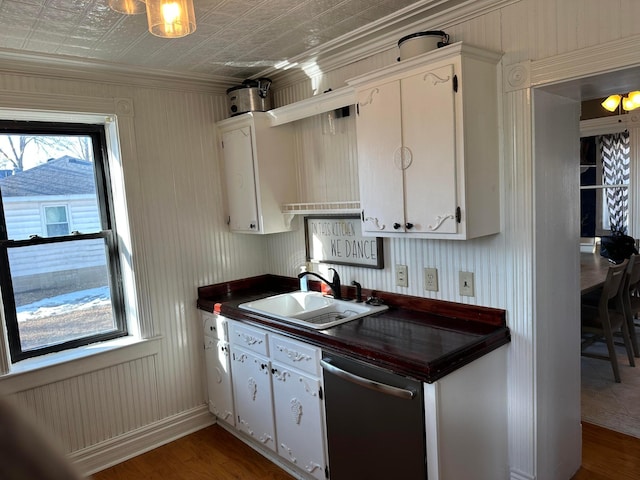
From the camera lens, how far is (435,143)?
2098 mm

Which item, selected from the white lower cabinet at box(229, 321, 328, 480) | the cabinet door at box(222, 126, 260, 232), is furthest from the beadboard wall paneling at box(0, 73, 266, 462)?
the white lower cabinet at box(229, 321, 328, 480)

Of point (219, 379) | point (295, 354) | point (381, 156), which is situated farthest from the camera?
point (219, 379)

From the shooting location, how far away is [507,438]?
2.28 meters

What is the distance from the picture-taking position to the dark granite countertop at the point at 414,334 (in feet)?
6.24

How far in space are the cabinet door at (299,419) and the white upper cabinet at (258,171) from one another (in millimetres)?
1071

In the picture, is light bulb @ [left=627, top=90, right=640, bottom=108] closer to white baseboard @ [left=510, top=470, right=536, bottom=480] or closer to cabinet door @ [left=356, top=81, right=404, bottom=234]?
cabinet door @ [left=356, top=81, right=404, bottom=234]

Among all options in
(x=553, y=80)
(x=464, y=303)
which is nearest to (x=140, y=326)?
(x=464, y=303)

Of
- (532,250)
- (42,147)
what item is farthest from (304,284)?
(42,147)

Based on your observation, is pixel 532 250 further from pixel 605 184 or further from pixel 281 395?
pixel 605 184

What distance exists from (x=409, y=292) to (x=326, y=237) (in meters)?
0.75

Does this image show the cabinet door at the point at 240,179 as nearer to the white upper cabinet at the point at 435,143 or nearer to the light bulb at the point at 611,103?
the white upper cabinet at the point at 435,143

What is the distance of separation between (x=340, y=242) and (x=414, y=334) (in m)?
0.99

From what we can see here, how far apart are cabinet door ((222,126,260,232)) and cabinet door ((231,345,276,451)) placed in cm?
90

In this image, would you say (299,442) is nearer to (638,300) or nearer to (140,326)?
(140,326)
